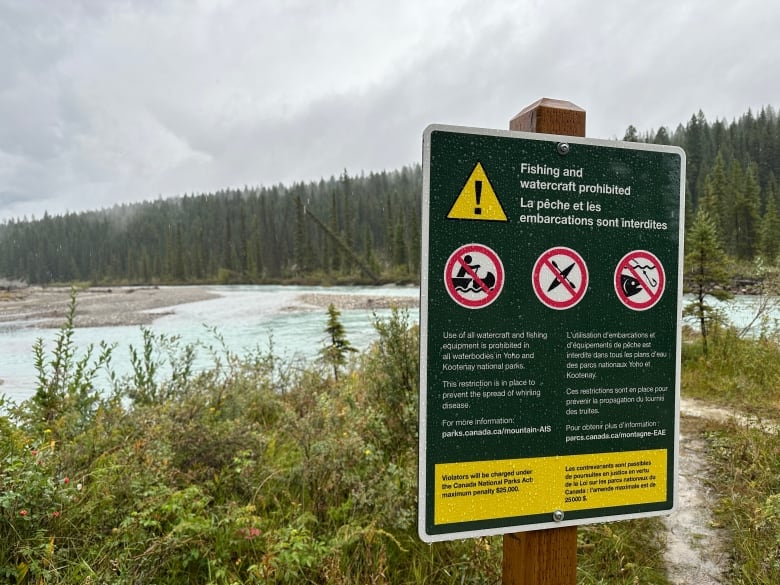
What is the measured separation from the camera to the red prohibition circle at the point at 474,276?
144 centimetres

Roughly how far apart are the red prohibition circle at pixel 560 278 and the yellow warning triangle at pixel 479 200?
0.21 meters

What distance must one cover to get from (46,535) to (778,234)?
1624 inches

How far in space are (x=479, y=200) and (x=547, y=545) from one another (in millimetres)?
1180

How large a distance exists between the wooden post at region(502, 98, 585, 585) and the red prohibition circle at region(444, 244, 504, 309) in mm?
510

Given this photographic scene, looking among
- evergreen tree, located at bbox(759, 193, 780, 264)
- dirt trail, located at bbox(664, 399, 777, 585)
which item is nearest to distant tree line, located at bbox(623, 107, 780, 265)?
evergreen tree, located at bbox(759, 193, 780, 264)

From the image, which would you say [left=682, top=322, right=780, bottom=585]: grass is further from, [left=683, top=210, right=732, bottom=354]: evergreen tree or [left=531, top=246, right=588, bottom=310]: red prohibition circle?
[left=531, top=246, right=588, bottom=310]: red prohibition circle

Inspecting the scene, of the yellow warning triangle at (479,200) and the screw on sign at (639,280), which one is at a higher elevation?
the yellow warning triangle at (479,200)

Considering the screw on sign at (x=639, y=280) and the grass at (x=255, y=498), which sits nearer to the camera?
the screw on sign at (x=639, y=280)

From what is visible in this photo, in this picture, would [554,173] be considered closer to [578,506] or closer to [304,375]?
[578,506]

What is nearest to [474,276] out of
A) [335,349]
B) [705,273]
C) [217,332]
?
[335,349]

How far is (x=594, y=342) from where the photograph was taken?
5.09 ft

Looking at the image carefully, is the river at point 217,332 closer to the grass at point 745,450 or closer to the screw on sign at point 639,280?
the grass at point 745,450

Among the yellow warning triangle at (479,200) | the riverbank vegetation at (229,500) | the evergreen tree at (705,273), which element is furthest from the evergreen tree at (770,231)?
the yellow warning triangle at (479,200)

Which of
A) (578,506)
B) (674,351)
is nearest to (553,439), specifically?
(578,506)
